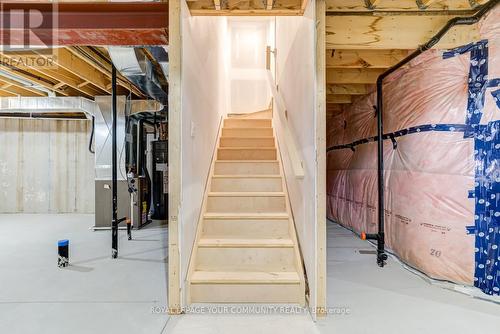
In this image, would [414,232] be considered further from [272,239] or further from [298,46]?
[298,46]

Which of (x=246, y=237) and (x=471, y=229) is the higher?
(x=471, y=229)

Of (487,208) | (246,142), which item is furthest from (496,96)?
(246,142)

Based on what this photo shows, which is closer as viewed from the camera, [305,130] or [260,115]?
[305,130]

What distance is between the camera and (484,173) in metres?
2.23

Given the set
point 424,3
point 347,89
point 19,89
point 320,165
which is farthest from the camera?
point 19,89

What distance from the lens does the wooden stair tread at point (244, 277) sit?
214 centimetres

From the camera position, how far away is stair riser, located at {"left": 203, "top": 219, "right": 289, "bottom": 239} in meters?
2.65

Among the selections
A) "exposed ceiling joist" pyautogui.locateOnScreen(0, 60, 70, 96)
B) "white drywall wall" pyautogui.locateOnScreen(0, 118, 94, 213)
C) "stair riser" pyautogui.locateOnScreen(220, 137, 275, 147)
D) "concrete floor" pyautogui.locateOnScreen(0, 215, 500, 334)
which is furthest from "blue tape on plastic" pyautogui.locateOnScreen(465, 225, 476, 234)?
"white drywall wall" pyautogui.locateOnScreen(0, 118, 94, 213)

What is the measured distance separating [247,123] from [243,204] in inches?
78.5

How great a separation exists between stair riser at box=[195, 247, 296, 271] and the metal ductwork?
2.01 metres

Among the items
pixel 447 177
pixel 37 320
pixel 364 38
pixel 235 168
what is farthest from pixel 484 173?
pixel 37 320

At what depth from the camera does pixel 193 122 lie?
2.41 metres

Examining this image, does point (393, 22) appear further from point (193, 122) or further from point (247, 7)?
point (193, 122)

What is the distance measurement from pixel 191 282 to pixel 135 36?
2.04m
